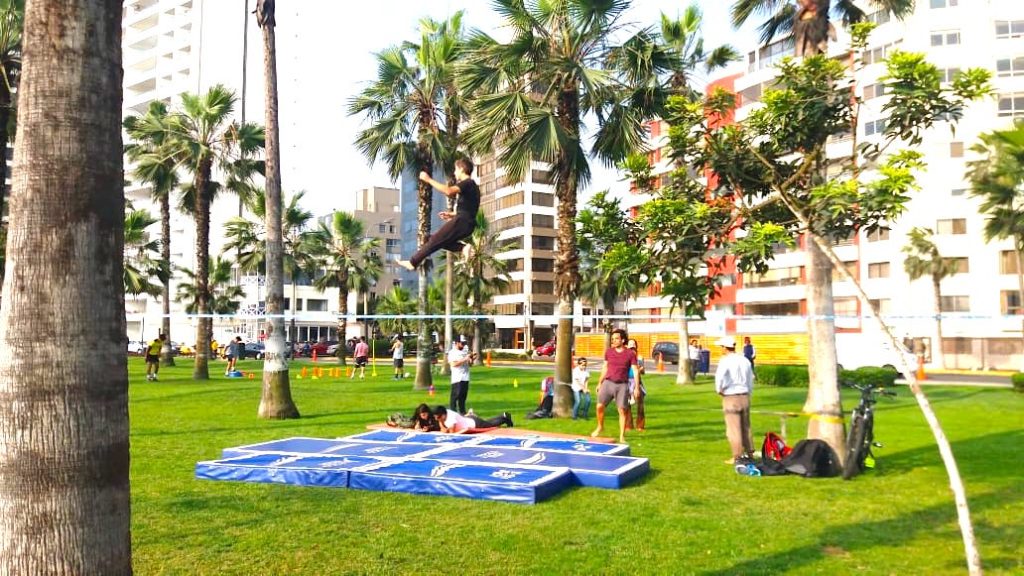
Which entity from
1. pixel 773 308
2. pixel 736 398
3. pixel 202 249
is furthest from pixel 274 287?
pixel 773 308

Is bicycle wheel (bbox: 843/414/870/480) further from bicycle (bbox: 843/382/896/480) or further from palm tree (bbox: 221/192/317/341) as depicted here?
palm tree (bbox: 221/192/317/341)

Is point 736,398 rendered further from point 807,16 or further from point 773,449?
point 807,16

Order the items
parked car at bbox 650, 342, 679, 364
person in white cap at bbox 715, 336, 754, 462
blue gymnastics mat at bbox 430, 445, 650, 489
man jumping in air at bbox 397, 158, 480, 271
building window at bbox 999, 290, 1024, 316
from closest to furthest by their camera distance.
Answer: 1. man jumping in air at bbox 397, 158, 480, 271
2. blue gymnastics mat at bbox 430, 445, 650, 489
3. person in white cap at bbox 715, 336, 754, 462
4. building window at bbox 999, 290, 1024, 316
5. parked car at bbox 650, 342, 679, 364

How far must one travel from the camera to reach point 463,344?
51.0ft

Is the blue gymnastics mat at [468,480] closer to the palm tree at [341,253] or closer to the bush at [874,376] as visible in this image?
the bush at [874,376]

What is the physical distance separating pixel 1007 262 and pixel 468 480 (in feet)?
155

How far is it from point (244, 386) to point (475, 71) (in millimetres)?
14018

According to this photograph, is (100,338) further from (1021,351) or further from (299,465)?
(1021,351)

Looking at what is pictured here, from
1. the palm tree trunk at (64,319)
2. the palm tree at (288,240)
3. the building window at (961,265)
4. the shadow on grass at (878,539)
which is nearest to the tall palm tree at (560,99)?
the shadow on grass at (878,539)

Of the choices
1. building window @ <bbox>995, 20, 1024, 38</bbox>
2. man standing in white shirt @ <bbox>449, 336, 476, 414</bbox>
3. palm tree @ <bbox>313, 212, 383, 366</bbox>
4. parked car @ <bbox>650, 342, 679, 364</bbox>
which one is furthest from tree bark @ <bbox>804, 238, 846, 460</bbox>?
building window @ <bbox>995, 20, 1024, 38</bbox>

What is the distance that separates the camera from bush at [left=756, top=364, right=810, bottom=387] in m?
27.3

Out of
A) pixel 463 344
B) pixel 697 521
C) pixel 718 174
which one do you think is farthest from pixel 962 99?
pixel 463 344

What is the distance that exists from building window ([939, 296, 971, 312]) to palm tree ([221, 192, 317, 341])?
3800 centimetres

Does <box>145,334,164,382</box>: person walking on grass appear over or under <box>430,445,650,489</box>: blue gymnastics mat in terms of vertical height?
over
